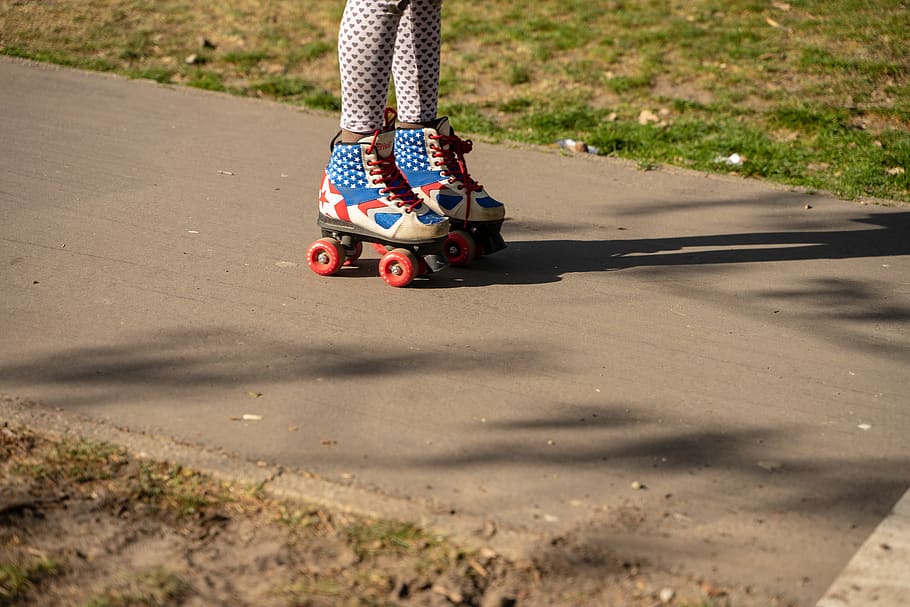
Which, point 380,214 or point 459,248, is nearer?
point 380,214

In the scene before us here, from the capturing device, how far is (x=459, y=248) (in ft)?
15.4

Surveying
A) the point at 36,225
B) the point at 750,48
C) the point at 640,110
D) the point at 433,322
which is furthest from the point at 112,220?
the point at 750,48

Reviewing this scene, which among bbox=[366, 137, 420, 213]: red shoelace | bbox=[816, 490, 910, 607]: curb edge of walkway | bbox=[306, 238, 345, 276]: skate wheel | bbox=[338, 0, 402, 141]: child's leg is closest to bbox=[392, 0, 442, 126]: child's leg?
bbox=[338, 0, 402, 141]: child's leg

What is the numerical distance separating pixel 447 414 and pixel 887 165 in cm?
419

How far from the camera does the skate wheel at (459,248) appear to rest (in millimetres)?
4664

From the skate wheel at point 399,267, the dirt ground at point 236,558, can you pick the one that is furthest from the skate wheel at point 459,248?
the dirt ground at point 236,558

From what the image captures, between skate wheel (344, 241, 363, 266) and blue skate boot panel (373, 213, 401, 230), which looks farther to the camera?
skate wheel (344, 241, 363, 266)

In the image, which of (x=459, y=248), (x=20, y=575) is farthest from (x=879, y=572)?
(x=459, y=248)

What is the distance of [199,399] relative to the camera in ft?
11.3

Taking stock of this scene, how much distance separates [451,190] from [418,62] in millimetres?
551

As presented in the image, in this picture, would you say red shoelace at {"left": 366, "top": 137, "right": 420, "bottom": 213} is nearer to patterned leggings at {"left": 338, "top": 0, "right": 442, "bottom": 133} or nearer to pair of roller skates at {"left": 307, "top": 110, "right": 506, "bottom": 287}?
pair of roller skates at {"left": 307, "top": 110, "right": 506, "bottom": 287}

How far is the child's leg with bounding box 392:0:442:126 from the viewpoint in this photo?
15.3 feet

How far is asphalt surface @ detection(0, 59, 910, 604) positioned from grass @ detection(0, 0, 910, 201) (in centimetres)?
90

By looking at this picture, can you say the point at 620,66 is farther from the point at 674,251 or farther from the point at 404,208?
the point at 404,208
